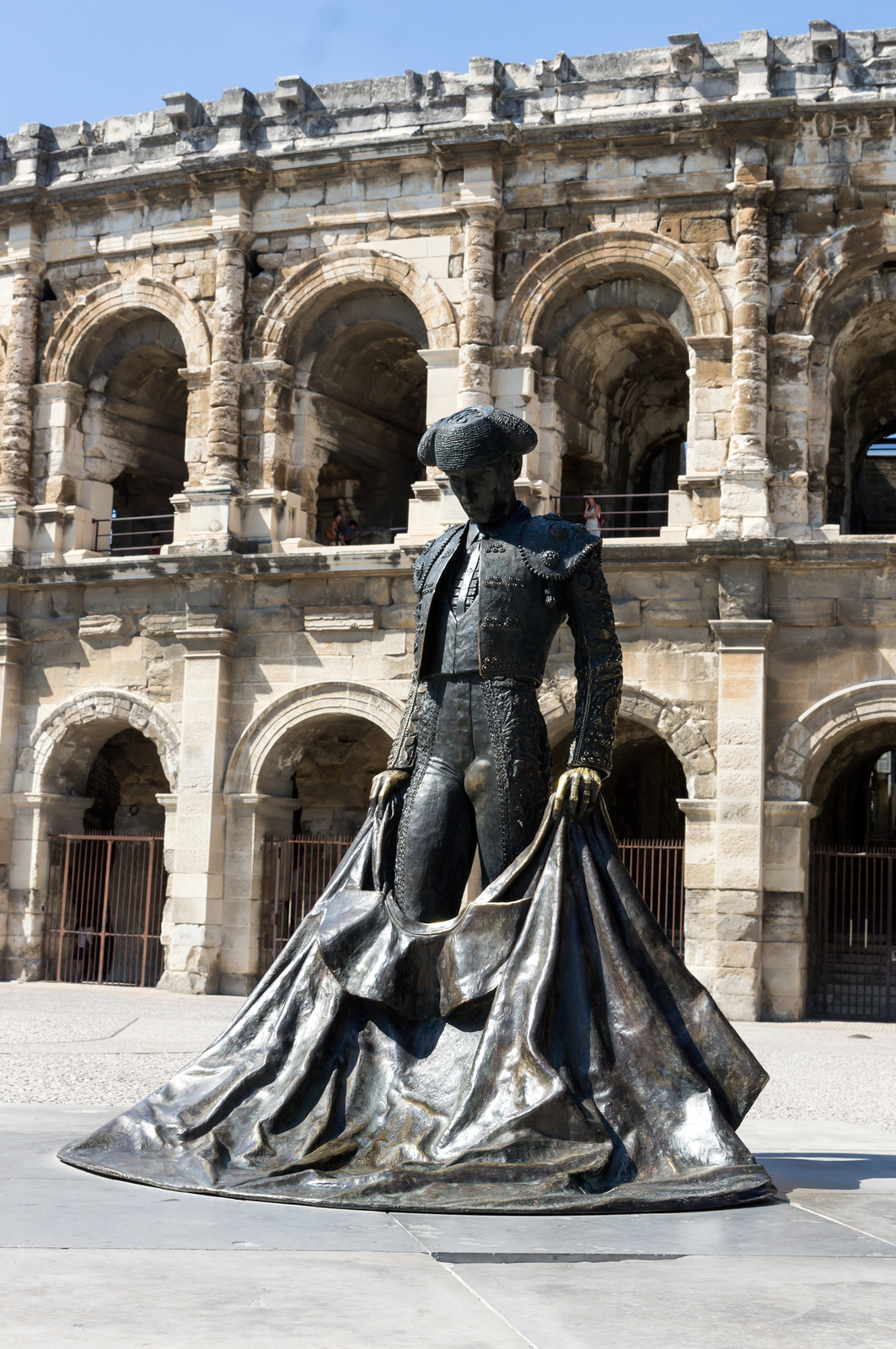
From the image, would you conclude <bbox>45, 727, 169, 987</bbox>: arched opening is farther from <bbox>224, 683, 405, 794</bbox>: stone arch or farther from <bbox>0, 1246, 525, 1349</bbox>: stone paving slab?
<bbox>0, 1246, 525, 1349</bbox>: stone paving slab

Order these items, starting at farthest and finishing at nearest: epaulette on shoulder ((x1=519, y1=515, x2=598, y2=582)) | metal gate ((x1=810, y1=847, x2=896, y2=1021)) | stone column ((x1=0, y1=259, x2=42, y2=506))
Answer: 1. stone column ((x1=0, y1=259, x2=42, y2=506))
2. metal gate ((x1=810, y1=847, x2=896, y2=1021))
3. epaulette on shoulder ((x1=519, y1=515, x2=598, y2=582))

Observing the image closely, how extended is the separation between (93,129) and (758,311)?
8146 millimetres

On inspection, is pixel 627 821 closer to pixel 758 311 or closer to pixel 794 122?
pixel 758 311

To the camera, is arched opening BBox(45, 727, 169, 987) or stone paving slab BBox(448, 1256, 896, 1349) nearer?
stone paving slab BBox(448, 1256, 896, 1349)

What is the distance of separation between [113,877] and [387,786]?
15.2 meters

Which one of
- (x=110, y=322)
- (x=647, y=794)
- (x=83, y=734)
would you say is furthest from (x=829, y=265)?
(x=83, y=734)

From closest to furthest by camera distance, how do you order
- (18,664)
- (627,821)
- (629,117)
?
(629,117) < (18,664) < (627,821)

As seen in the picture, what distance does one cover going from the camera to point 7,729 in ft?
57.6

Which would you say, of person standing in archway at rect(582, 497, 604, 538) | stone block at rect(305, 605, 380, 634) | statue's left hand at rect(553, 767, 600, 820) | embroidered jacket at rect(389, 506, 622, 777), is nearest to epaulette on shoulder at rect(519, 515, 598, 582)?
embroidered jacket at rect(389, 506, 622, 777)

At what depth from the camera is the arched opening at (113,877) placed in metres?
17.5

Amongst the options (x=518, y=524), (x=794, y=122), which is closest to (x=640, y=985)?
(x=518, y=524)

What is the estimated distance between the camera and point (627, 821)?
66.7 ft

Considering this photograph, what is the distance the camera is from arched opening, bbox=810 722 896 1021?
15.7 meters

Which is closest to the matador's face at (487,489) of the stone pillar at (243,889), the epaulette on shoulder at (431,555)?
the epaulette on shoulder at (431,555)
